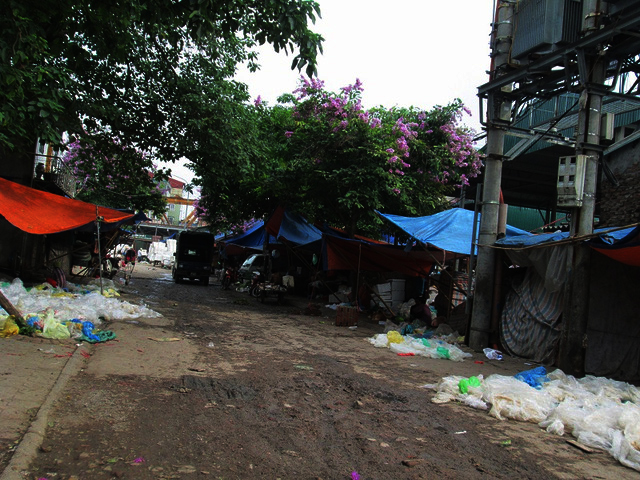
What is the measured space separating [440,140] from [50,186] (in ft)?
41.7

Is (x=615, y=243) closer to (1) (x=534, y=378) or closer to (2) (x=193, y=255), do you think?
(1) (x=534, y=378)

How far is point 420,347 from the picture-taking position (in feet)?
31.5

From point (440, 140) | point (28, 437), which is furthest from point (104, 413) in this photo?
point (440, 140)

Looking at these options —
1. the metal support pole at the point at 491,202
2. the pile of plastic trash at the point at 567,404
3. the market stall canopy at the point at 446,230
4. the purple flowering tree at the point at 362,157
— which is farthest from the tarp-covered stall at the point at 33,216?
the metal support pole at the point at 491,202

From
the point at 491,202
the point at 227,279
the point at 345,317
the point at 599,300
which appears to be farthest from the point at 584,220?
the point at 227,279

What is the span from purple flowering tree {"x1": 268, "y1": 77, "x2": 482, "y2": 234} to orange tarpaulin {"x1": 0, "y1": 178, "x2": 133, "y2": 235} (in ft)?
22.2

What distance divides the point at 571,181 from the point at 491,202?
2373 millimetres

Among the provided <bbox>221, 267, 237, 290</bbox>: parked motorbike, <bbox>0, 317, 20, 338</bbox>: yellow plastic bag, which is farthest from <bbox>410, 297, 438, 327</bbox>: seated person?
<bbox>221, 267, 237, 290</bbox>: parked motorbike

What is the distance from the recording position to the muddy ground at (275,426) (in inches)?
148

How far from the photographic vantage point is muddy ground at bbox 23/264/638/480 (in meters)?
3.77

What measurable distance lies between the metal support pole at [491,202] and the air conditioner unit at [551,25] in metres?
0.90

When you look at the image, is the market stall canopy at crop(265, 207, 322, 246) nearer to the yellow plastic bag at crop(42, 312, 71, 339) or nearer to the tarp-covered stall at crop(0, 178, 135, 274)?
the tarp-covered stall at crop(0, 178, 135, 274)

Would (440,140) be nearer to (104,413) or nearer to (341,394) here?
(341,394)

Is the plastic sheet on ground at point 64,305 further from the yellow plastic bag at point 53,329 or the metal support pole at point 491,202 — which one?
the metal support pole at point 491,202
